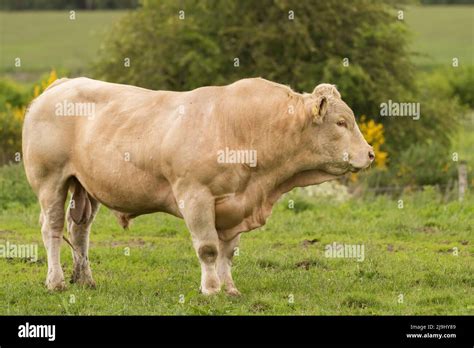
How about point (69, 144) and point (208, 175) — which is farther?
point (69, 144)

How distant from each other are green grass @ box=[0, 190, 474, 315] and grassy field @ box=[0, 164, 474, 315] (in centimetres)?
1

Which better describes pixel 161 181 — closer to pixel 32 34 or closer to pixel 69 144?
pixel 69 144

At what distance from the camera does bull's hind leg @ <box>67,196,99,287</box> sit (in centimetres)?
1144

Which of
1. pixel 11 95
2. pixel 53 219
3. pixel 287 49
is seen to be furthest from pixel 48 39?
pixel 53 219

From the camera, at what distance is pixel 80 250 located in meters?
11.6

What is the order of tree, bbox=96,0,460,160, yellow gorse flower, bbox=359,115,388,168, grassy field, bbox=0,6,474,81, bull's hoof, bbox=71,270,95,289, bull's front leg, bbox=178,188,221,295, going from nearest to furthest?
bull's front leg, bbox=178,188,221,295
bull's hoof, bbox=71,270,95,289
yellow gorse flower, bbox=359,115,388,168
tree, bbox=96,0,460,160
grassy field, bbox=0,6,474,81

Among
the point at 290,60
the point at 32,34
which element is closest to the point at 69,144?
the point at 290,60

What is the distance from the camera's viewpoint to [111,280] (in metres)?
11.7

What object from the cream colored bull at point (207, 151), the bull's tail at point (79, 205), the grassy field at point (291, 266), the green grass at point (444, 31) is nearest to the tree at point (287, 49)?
the grassy field at point (291, 266)

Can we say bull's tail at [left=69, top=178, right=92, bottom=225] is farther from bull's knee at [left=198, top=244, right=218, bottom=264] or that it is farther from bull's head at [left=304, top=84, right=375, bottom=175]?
bull's head at [left=304, top=84, right=375, bottom=175]

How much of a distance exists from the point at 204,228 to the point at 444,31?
3065 inches

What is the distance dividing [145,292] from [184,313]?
1330 millimetres

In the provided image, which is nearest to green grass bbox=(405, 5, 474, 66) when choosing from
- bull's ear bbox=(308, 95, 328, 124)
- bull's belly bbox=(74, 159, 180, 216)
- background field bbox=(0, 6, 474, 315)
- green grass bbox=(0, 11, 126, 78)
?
green grass bbox=(0, 11, 126, 78)

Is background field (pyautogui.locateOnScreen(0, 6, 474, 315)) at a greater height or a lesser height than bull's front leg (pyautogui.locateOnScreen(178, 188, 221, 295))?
lesser
